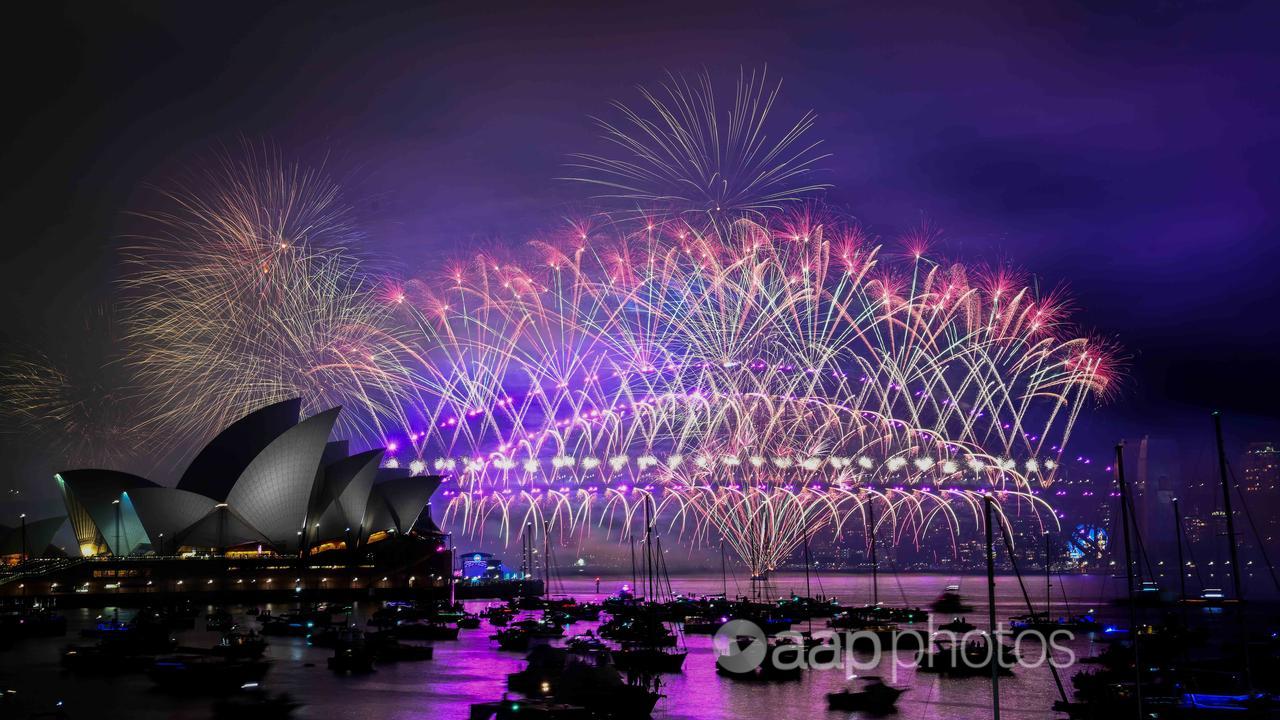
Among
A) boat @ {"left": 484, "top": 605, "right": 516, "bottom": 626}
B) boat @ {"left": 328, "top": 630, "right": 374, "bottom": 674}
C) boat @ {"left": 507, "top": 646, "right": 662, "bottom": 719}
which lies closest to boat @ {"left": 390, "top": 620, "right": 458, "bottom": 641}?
boat @ {"left": 484, "top": 605, "right": 516, "bottom": 626}

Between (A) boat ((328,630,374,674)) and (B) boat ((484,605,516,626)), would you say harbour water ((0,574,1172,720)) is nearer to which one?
(A) boat ((328,630,374,674))

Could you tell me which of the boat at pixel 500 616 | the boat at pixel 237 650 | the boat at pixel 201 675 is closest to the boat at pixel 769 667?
the boat at pixel 201 675

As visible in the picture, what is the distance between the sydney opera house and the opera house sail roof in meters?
0.11

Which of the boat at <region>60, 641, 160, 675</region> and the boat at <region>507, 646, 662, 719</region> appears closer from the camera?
the boat at <region>507, 646, 662, 719</region>

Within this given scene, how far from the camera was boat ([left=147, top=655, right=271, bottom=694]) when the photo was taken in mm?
49875

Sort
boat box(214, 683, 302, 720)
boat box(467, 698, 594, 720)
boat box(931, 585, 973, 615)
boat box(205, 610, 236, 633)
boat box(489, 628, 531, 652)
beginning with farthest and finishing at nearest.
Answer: boat box(931, 585, 973, 615), boat box(205, 610, 236, 633), boat box(489, 628, 531, 652), boat box(214, 683, 302, 720), boat box(467, 698, 594, 720)

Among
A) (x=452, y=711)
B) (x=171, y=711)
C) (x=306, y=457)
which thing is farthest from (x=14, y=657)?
(x=306, y=457)

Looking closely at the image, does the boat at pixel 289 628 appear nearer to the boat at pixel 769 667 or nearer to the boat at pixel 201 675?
the boat at pixel 201 675

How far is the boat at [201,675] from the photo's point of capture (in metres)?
49.9

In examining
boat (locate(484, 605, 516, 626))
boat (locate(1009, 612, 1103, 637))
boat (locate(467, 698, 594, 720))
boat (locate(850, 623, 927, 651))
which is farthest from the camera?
boat (locate(484, 605, 516, 626))

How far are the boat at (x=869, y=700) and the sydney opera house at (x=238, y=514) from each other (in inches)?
2913

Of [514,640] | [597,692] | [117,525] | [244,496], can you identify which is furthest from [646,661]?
[117,525]

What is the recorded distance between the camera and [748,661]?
57.6m

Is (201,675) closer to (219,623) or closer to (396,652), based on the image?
(396,652)
